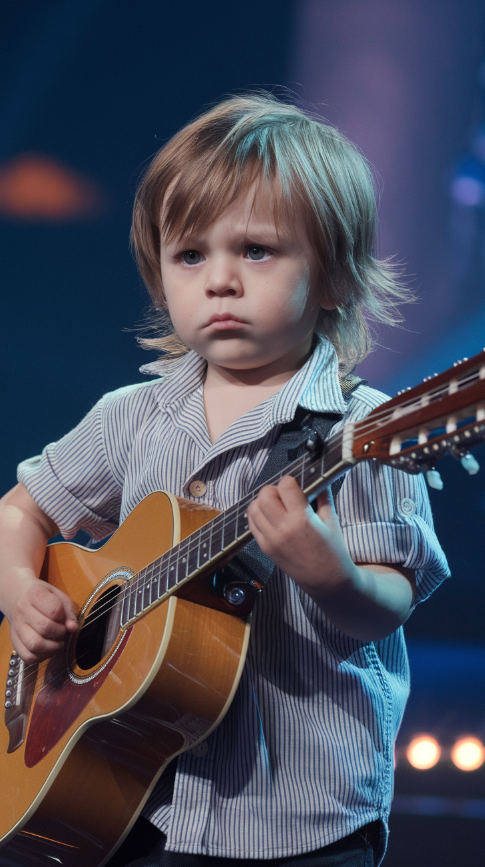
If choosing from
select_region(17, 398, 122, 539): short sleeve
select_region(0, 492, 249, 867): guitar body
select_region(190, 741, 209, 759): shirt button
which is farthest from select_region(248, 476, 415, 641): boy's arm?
select_region(17, 398, 122, 539): short sleeve

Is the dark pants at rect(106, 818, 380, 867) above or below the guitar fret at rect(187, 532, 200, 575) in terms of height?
below

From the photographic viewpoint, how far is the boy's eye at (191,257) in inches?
37.4

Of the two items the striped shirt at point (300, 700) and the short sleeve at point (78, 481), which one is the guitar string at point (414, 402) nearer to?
the striped shirt at point (300, 700)

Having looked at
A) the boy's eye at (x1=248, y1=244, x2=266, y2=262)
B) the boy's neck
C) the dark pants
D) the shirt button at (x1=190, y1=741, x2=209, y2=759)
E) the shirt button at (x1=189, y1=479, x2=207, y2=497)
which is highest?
the boy's eye at (x1=248, y1=244, x2=266, y2=262)

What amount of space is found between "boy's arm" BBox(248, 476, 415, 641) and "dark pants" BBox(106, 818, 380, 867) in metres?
0.25

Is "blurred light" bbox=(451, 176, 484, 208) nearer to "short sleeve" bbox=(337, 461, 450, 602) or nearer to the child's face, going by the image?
the child's face

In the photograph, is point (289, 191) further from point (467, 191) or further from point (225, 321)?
point (467, 191)

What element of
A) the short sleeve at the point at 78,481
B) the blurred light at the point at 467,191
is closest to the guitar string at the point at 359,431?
the short sleeve at the point at 78,481

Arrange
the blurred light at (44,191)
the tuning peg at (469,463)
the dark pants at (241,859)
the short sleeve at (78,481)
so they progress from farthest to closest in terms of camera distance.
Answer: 1. the blurred light at (44,191)
2. the short sleeve at (78,481)
3. the dark pants at (241,859)
4. the tuning peg at (469,463)

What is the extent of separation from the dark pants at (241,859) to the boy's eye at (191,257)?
2.32 ft

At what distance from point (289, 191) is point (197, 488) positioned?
40cm

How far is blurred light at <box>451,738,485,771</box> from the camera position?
1.73m

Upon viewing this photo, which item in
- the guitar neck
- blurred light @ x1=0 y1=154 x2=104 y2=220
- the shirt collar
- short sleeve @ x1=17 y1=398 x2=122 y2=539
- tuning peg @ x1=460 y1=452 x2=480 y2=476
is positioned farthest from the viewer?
blurred light @ x1=0 y1=154 x2=104 y2=220

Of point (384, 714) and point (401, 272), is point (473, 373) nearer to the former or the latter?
point (384, 714)
